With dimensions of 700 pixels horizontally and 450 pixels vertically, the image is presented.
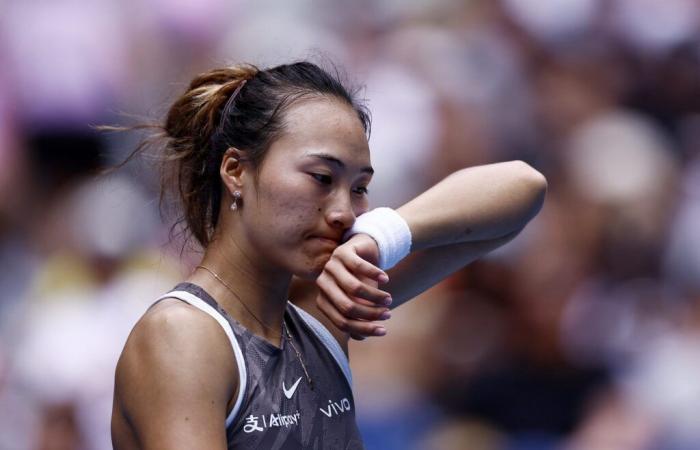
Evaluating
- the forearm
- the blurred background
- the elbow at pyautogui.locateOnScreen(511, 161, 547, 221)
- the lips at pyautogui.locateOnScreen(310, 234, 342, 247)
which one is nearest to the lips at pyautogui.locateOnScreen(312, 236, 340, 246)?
the lips at pyautogui.locateOnScreen(310, 234, 342, 247)

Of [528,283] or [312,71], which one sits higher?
[312,71]

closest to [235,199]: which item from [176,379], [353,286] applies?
[353,286]

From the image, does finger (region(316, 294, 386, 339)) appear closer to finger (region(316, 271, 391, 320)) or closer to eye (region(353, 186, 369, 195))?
finger (region(316, 271, 391, 320))

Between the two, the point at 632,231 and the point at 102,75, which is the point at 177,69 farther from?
the point at 632,231

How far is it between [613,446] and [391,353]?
104cm

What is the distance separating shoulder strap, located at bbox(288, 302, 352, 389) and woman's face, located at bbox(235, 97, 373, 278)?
0.32 m

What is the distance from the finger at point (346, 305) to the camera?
2.31m

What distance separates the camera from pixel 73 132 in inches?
230

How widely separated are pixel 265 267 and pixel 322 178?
0.83 feet

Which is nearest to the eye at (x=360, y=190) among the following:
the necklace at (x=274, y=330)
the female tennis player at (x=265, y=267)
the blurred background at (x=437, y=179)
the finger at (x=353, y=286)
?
the female tennis player at (x=265, y=267)

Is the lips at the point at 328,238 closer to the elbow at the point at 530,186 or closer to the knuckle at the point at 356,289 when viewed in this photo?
the knuckle at the point at 356,289

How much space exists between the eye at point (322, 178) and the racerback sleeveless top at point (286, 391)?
35cm

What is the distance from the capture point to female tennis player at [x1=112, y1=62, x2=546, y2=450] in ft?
7.41

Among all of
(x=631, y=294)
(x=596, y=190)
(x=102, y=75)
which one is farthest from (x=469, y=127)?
(x=102, y=75)
